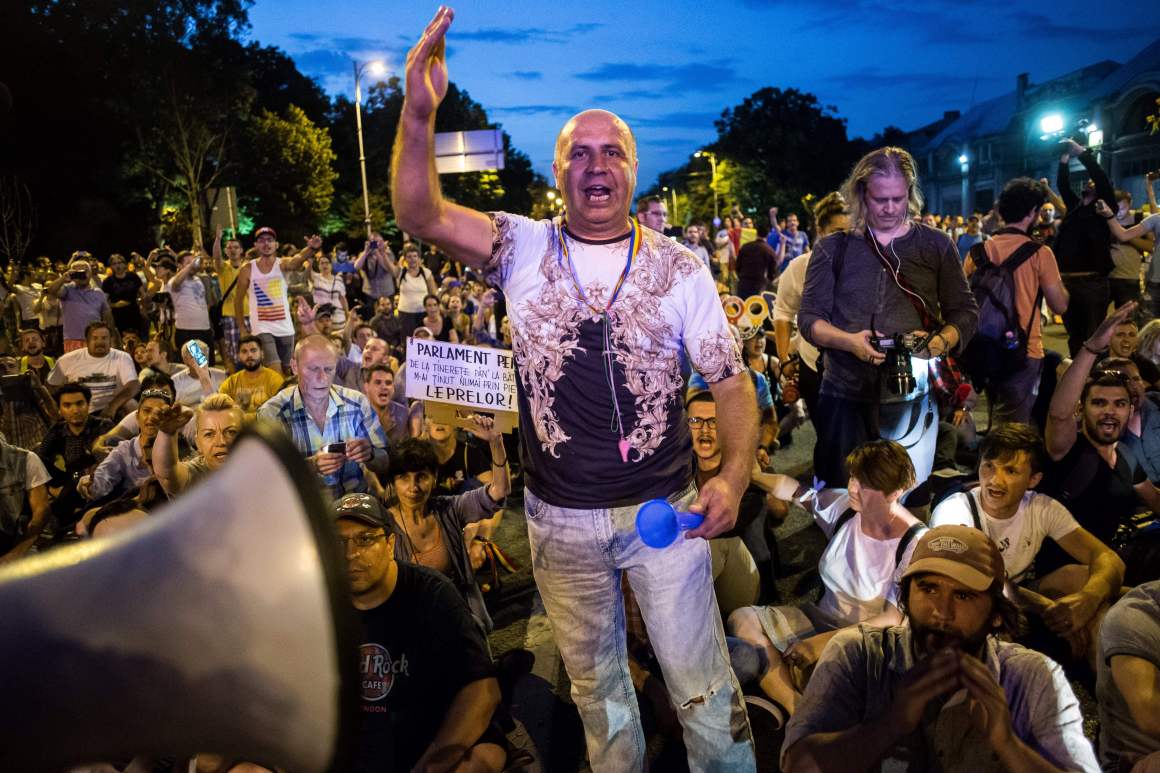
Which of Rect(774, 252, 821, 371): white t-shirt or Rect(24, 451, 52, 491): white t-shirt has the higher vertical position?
Rect(774, 252, 821, 371): white t-shirt

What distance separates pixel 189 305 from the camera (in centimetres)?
1109

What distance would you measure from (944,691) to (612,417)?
1097mm

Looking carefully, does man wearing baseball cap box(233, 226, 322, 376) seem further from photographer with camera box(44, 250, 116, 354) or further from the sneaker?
the sneaker

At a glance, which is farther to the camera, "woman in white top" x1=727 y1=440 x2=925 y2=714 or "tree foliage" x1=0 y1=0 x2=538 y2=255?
"tree foliage" x1=0 y1=0 x2=538 y2=255

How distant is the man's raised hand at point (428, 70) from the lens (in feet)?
6.56

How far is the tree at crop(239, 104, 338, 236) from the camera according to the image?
41875mm

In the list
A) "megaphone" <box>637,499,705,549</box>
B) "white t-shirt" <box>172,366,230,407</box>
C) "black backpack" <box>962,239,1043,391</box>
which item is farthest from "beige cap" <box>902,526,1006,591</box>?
"white t-shirt" <box>172,366,230,407</box>

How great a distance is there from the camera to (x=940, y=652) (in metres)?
2.31

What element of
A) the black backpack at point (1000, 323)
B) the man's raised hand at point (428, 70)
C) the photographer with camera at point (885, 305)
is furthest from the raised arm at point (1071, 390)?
the man's raised hand at point (428, 70)

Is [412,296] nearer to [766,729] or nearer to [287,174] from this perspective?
[766,729]

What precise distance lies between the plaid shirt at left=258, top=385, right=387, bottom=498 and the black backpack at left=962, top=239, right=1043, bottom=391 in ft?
12.5

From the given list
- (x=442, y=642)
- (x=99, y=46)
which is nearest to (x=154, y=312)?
(x=442, y=642)

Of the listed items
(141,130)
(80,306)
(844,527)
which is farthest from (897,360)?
(141,130)

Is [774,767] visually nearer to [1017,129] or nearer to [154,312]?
[154,312]
